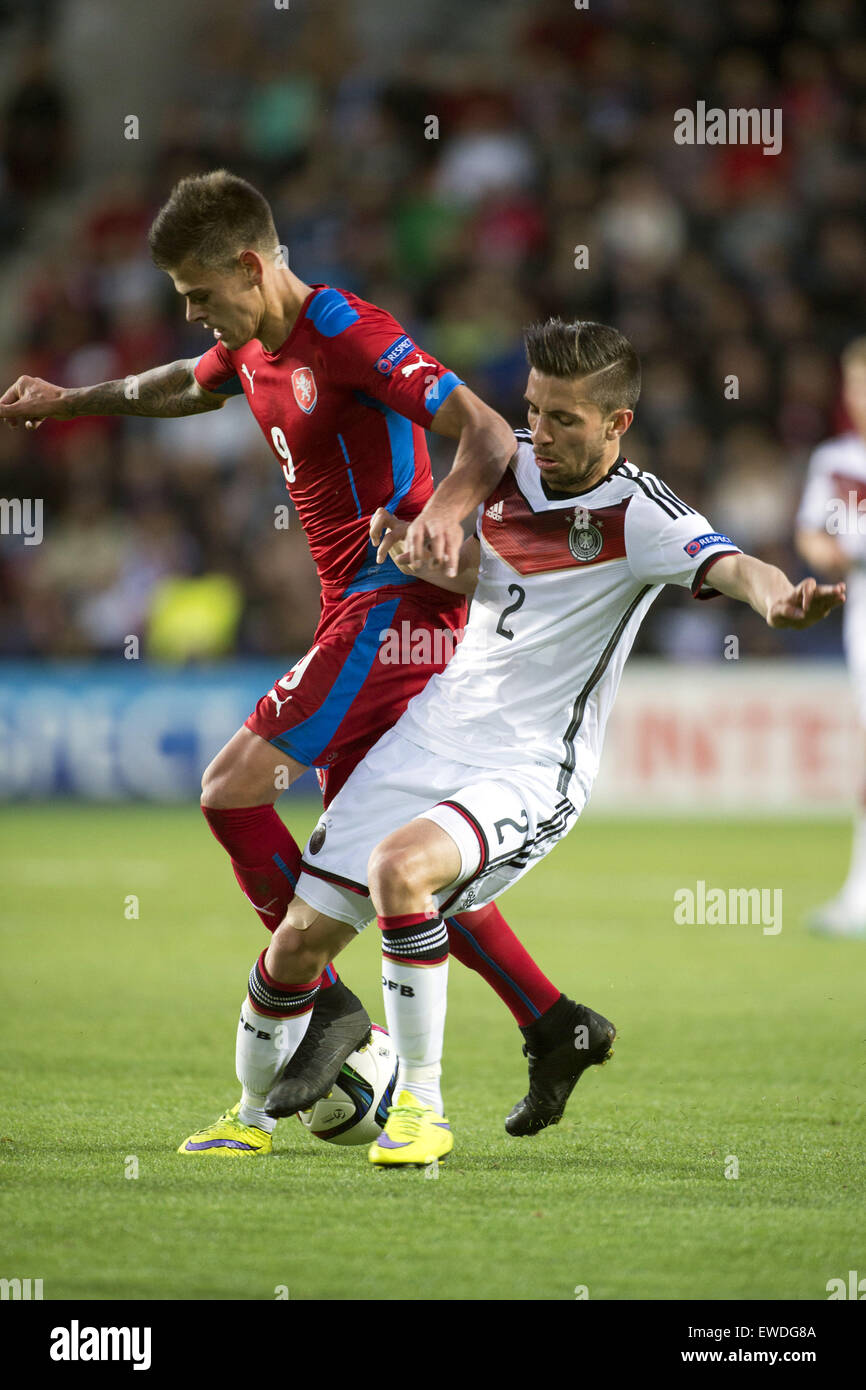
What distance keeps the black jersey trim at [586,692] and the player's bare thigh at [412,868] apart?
41 centimetres

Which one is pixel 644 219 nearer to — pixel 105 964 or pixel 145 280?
pixel 145 280

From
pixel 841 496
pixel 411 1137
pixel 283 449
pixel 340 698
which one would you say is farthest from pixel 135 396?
pixel 841 496

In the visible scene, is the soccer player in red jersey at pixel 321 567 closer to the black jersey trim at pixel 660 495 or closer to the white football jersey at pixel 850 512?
the black jersey trim at pixel 660 495

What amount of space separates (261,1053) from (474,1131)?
62 cm

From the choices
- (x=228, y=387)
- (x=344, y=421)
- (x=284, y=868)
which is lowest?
(x=284, y=868)

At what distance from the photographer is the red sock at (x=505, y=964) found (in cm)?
467

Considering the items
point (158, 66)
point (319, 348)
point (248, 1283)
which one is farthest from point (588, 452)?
point (158, 66)

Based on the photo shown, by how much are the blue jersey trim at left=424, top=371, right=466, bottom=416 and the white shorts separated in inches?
32.8

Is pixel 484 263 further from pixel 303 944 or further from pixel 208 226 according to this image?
pixel 303 944

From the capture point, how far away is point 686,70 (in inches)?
597

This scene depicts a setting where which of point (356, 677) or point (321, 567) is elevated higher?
point (321, 567)

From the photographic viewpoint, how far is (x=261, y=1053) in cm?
441

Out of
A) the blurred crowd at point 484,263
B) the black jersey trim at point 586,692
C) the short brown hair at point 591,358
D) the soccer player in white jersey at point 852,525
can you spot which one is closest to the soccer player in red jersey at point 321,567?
the short brown hair at point 591,358

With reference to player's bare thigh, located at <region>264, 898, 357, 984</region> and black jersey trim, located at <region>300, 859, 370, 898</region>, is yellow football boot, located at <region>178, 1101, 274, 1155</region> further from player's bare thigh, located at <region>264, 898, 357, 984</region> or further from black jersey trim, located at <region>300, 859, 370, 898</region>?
black jersey trim, located at <region>300, 859, 370, 898</region>
